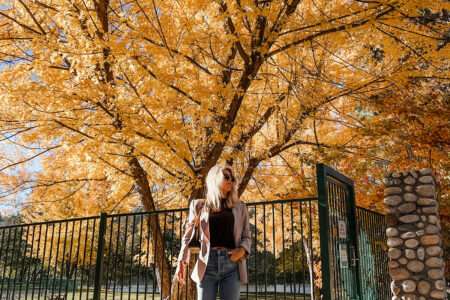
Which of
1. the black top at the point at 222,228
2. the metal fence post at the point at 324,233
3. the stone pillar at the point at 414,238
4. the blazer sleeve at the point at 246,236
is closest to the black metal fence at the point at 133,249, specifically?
the metal fence post at the point at 324,233

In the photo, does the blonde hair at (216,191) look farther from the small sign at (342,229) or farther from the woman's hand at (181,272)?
the small sign at (342,229)

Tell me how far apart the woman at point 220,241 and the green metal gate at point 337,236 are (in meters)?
1.17

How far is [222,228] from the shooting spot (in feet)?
10.1

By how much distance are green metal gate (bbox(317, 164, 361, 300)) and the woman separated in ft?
3.85

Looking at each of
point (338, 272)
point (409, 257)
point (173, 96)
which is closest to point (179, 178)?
point (173, 96)

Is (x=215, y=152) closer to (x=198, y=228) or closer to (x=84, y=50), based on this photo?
(x=84, y=50)

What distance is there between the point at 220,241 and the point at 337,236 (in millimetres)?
1841

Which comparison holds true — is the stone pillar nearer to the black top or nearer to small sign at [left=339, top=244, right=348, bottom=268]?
small sign at [left=339, top=244, right=348, bottom=268]

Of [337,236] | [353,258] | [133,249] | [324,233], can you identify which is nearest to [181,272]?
[324,233]

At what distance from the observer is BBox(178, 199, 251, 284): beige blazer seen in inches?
116

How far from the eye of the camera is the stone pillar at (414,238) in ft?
23.0

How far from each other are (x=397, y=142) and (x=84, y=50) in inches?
288

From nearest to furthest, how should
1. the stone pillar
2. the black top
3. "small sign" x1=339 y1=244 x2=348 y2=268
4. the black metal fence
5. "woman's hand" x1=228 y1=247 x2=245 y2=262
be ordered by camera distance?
"woman's hand" x1=228 y1=247 x2=245 y2=262 → the black top → "small sign" x1=339 y1=244 x2=348 y2=268 → the black metal fence → the stone pillar

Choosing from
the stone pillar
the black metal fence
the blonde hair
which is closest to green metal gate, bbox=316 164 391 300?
the black metal fence
